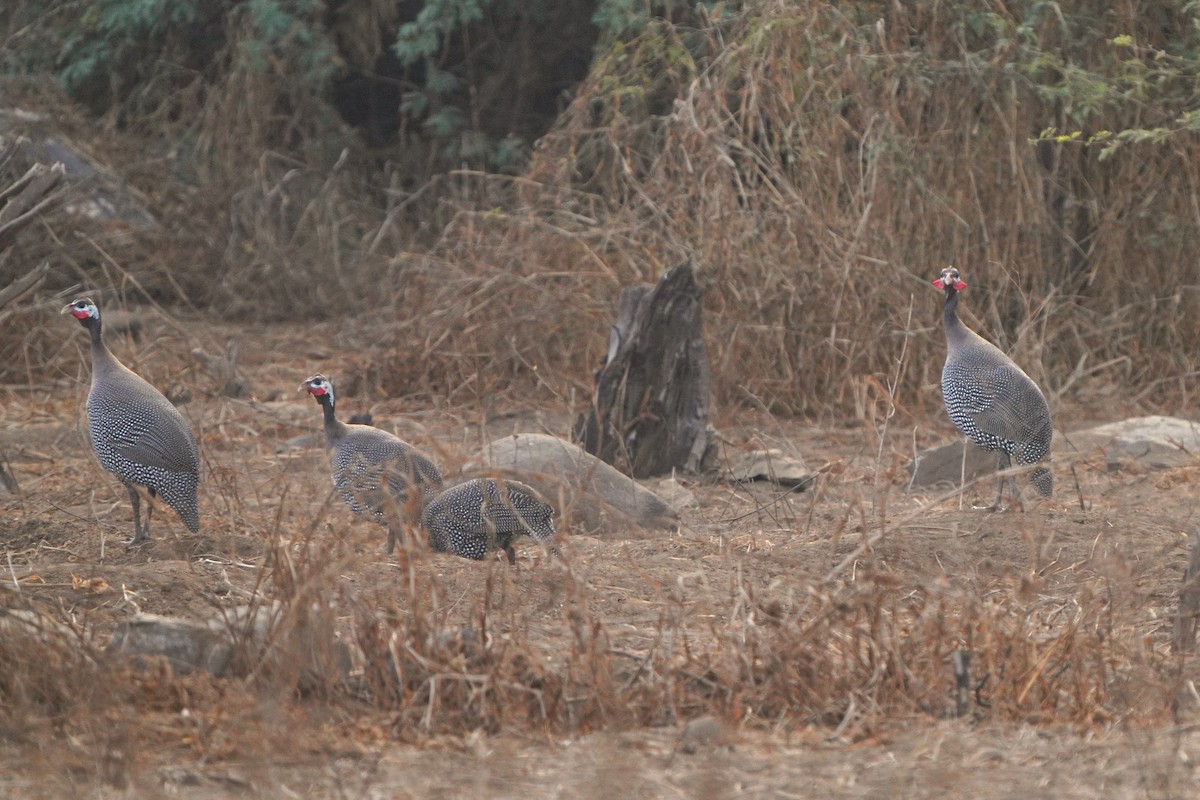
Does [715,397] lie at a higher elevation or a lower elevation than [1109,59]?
lower

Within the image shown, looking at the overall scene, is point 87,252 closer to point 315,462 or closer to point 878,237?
point 315,462

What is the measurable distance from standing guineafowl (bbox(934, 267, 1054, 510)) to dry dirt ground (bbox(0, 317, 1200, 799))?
196 mm

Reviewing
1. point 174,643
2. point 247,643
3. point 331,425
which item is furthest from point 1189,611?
point 331,425

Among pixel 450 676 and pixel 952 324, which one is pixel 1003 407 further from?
pixel 450 676

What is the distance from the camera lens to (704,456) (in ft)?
21.8

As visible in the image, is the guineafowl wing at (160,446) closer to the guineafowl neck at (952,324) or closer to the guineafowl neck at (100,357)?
the guineafowl neck at (100,357)

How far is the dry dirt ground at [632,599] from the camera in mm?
3035

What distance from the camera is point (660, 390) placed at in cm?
661

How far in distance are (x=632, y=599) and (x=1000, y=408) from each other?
2.01 meters

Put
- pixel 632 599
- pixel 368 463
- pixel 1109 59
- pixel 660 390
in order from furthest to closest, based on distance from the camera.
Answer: pixel 1109 59, pixel 660 390, pixel 368 463, pixel 632 599

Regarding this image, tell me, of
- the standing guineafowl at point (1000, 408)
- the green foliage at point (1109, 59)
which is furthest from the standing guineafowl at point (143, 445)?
the green foliage at point (1109, 59)

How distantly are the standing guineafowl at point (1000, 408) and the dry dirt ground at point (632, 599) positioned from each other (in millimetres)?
196

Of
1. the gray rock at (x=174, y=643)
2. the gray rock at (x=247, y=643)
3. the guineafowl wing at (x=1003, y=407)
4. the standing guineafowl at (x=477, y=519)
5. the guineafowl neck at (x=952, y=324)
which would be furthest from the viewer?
the guineafowl neck at (x=952, y=324)

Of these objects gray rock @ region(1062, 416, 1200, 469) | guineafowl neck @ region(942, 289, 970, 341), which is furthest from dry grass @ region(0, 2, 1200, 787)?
guineafowl neck @ region(942, 289, 970, 341)
